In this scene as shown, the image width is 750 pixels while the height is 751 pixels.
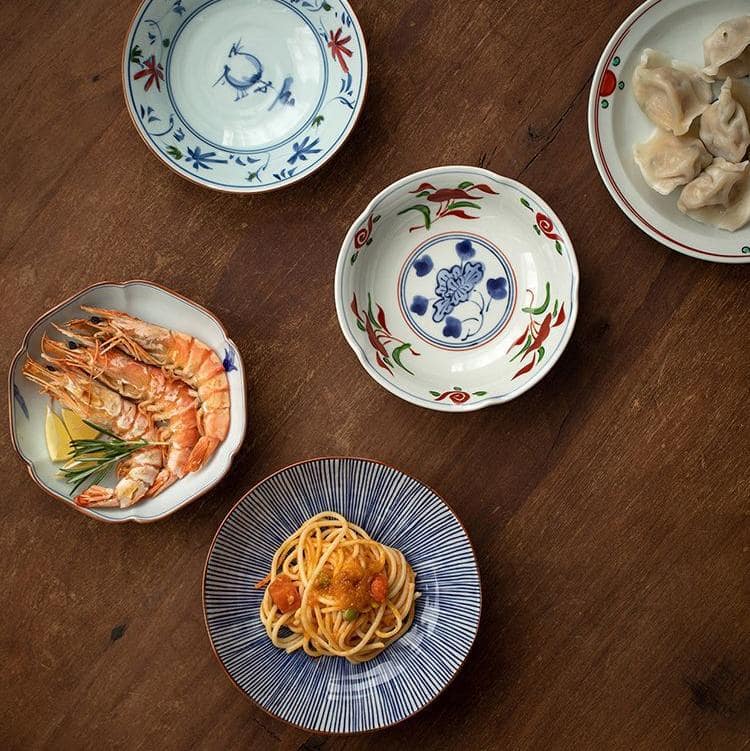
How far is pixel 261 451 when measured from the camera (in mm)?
2166

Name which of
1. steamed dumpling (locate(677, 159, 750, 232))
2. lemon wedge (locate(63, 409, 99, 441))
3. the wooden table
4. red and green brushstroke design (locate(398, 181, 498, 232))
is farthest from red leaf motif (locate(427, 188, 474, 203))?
lemon wedge (locate(63, 409, 99, 441))

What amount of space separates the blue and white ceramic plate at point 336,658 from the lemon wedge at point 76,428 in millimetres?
451

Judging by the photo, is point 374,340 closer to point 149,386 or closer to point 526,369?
point 526,369

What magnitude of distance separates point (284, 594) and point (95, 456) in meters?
0.61

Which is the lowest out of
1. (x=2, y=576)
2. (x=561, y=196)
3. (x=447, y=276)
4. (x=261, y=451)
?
(x=2, y=576)

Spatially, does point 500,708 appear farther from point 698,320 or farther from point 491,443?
point 698,320

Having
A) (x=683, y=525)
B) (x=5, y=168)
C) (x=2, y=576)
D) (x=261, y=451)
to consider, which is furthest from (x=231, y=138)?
(x=683, y=525)

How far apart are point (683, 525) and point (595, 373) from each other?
463mm

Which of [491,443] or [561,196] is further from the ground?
[561,196]

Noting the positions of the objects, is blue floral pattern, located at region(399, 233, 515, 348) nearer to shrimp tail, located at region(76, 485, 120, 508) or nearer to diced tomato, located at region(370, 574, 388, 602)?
diced tomato, located at region(370, 574, 388, 602)

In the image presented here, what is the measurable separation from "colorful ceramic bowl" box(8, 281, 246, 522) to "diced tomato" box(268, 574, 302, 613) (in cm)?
30

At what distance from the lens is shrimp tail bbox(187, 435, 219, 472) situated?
6.75ft

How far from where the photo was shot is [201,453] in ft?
6.75

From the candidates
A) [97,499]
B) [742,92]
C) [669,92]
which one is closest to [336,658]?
[97,499]
